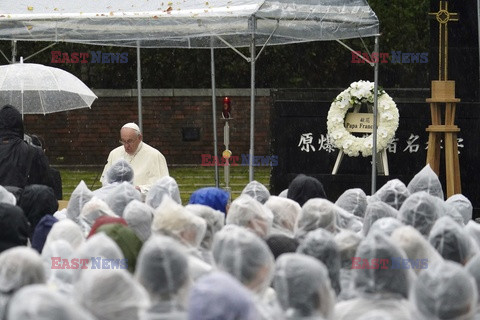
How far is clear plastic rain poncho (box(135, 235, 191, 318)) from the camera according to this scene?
4.73 metres

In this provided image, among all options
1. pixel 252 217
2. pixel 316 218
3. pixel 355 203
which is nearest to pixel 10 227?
pixel 252 217

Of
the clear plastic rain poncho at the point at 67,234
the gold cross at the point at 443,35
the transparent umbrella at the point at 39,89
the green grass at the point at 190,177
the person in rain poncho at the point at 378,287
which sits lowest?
the green grass at the point at 190,177

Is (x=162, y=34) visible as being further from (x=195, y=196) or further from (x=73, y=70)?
(x=73, y=70)

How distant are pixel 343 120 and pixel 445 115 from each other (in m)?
1.64

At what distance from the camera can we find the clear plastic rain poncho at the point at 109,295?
14.7 ft

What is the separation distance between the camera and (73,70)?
24.0 m

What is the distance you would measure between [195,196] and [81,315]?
4245mm

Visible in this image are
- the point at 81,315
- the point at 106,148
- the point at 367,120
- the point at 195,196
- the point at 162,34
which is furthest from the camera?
the point at 106,148

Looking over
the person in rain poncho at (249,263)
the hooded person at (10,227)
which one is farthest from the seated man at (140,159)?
the person in rain poncho at (249,263)

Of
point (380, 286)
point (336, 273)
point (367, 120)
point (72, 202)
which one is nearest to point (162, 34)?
point (367, 120)

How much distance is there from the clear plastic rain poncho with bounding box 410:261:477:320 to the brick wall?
18325 millimetres

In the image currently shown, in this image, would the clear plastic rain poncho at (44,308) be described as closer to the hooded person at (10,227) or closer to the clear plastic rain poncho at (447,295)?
the clear plastic rain poncho at (447,295)

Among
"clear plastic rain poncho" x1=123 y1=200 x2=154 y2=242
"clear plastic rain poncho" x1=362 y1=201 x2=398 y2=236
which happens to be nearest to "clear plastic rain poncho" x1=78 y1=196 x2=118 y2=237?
"clear plastic rain poncho" x1=123 y1=200 x2=154 y2=242

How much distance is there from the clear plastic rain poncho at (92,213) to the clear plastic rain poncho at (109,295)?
10.2ft
